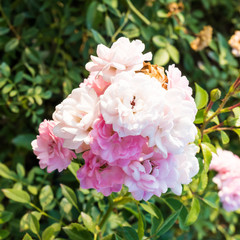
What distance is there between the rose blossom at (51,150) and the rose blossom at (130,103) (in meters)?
0.15

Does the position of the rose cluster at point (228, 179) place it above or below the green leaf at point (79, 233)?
below

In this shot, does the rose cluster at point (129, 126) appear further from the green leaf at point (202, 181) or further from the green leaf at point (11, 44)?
the green leaf at point (11, 44)

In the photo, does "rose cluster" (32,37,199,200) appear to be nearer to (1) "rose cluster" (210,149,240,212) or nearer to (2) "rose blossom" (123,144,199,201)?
(2) "rose blossom" (123,144,199,201)

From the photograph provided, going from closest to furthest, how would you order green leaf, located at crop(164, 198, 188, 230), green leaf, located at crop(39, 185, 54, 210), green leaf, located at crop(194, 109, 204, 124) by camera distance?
green leaf, located at crop(194, 109, 204, 124) → green leaf, located at crop(164, 198, 188, 230) → green leaf, located at crop(39, 185, 54, 210)

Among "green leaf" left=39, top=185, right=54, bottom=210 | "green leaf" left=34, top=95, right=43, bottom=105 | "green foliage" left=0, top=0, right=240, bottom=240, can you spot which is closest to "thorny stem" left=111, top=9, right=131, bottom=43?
"green foliage" left=0, top=0, right=240, bottom=240

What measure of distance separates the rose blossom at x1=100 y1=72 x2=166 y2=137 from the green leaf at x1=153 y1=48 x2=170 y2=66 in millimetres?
645

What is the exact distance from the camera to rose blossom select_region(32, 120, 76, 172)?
0.70 m

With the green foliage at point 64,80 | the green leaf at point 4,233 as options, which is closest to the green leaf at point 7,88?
the green foliage at point 64,80

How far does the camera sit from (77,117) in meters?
0.65

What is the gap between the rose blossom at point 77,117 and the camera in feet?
2.05

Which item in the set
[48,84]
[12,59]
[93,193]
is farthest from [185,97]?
[12,59]

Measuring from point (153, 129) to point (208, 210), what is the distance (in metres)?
0.97

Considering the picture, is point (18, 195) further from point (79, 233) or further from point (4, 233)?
point (79, 233)

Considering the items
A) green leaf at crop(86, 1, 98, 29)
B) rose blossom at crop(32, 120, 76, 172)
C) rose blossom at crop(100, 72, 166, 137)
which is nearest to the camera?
rose blossom at crop(100, 72, 166, 137)
